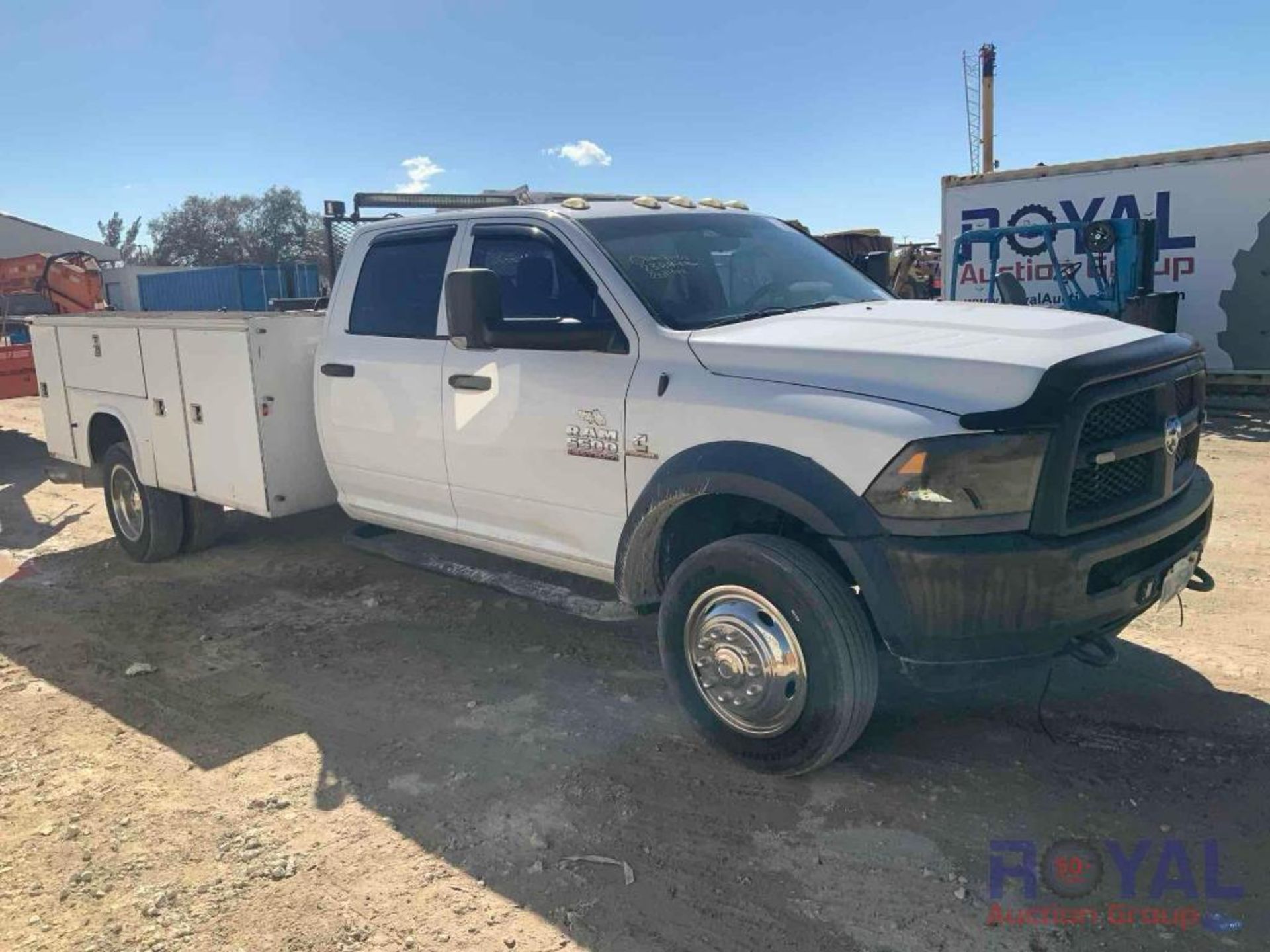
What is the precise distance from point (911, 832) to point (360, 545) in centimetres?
331

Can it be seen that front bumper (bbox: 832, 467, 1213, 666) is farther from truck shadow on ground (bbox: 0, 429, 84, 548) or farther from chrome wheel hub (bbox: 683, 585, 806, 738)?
truck shadow on ground (bbox: 0, 429, 84, 548)

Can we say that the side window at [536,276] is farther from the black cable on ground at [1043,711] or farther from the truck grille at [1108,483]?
the black cable on ground at [1043,711]

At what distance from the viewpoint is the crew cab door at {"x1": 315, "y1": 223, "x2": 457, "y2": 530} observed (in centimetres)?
481

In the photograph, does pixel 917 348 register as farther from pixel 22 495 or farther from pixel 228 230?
pixel 228 230

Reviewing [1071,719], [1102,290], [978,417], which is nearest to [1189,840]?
[1071,719]

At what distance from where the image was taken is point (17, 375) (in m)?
11.3

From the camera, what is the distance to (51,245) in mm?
44312

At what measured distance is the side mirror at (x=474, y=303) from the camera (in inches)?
150

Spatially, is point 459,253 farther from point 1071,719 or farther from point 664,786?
point 1071,719

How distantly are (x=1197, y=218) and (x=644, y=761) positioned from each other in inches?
481

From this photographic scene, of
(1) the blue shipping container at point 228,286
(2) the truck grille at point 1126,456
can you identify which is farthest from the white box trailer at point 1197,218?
(1) the blue shipping container at point 228,286

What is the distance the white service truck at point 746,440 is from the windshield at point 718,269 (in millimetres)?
17

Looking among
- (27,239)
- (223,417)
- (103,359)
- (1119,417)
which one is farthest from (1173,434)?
(27,239)

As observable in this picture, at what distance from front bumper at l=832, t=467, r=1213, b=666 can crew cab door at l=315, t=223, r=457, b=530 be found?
2.38 meters
